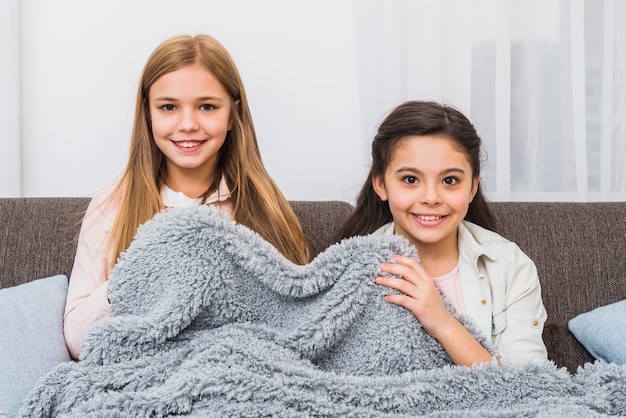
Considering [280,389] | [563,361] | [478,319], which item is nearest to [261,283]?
[280,389]

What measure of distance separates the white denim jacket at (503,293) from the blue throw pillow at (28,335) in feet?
2.67

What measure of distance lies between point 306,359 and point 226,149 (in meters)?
0.71

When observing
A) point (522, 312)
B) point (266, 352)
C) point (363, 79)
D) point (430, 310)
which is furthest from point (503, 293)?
point (363, 79)

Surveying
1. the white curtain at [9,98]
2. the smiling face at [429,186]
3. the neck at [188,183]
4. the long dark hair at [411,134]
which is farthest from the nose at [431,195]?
the white curtain at [9,98]

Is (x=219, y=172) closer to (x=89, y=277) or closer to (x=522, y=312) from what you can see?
(x=89, y=277)

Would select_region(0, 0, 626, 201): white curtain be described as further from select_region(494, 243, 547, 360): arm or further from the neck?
select_region(494, 243, 547, 360): arm

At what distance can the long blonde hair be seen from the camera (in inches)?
67.8

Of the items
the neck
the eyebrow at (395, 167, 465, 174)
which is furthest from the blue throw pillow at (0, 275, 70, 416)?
the eyebrow at (395, 167, 465, 174)

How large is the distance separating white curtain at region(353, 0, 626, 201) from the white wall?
0.10m

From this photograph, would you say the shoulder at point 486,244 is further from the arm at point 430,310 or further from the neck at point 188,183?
the neck at point 188,183

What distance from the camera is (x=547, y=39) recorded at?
2.18m

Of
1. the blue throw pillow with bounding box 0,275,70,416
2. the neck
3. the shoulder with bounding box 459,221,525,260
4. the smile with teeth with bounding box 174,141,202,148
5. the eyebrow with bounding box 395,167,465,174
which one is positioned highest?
the smile with teeth with bounding box 174,141,202,148

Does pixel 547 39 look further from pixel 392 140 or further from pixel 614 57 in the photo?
pixel 392 140

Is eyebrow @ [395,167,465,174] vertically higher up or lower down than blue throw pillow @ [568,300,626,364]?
higher up
